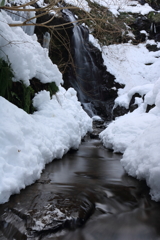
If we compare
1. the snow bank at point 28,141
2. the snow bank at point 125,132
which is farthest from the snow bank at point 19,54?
Result: the snow bank at point 125,132

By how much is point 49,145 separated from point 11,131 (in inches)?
44.6

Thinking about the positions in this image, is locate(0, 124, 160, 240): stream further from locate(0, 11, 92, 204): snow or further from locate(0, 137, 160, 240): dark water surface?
locate(0, 11, 92, 204): snow

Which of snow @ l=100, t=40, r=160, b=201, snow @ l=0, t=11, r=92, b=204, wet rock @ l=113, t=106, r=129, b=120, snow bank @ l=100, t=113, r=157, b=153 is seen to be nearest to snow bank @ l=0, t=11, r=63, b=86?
snow @ l=0, t=11, r=92, b=204

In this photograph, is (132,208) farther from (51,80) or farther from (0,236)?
(51,80)

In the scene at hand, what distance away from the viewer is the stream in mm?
1753

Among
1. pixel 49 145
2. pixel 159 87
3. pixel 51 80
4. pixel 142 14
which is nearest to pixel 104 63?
pixel 142 14

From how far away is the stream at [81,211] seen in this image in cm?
175

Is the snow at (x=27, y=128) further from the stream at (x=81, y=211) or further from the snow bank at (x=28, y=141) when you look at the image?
the stream at (x=81, y=211)

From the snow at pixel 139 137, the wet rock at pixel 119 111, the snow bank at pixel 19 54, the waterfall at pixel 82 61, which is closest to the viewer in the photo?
the snow at pixel 139 137

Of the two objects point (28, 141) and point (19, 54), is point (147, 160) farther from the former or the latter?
point (19, 54)

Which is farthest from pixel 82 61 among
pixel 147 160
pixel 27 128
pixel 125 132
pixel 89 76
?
pixel 147 160

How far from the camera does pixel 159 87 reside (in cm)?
725

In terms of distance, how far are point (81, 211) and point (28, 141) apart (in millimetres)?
1464

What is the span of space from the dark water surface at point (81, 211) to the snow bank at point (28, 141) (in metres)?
0.17
